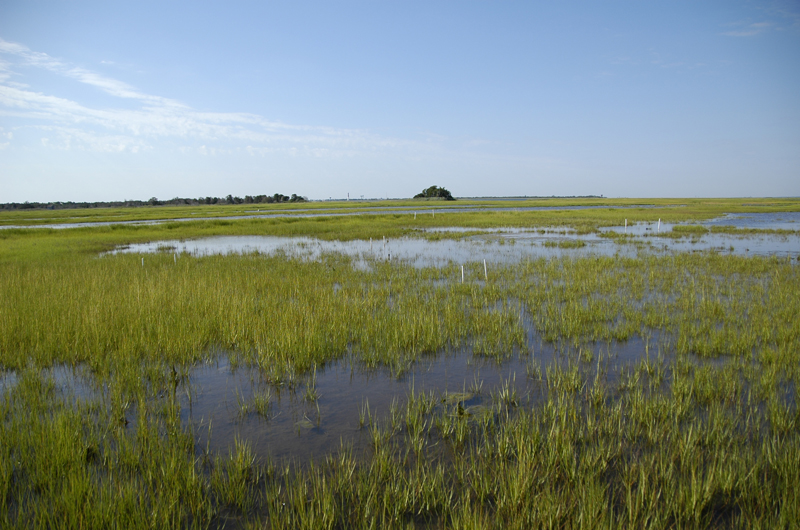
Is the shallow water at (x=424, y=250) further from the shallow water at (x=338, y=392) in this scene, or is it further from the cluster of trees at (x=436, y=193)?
the cluster of trees at (x=436, y=193)

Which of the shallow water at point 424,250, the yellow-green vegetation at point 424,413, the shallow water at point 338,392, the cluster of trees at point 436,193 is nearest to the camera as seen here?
the yellow-green vegetation at point 424,413

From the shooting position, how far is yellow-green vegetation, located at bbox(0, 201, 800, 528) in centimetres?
352

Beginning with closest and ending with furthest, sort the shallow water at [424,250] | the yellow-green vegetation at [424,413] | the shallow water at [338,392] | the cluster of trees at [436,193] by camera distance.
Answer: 1. the yellow-green vegetation at [424,413]
2. the shallow water at [338,392]
3. the shallow water at [424,250]
4. the cluster of trees at [436,193]

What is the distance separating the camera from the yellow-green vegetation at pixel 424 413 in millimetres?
3520

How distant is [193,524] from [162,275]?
11845 millimetres

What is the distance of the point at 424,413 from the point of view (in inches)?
209

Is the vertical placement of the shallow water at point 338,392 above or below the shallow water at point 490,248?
below

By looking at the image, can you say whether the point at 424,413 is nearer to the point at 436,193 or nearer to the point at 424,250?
the point at 424,250

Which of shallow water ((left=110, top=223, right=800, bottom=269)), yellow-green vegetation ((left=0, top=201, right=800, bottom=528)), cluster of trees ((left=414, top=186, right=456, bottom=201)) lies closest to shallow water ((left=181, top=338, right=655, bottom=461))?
yellow-green vegetation ((left=0, top=201, right=800, bottom=528))

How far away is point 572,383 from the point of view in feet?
19.2

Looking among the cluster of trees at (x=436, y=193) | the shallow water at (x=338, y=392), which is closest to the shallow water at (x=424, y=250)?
the shallow water at (x=338, y=392)

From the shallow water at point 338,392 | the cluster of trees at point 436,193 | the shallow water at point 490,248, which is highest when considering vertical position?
the cluster of trees at point 436,193

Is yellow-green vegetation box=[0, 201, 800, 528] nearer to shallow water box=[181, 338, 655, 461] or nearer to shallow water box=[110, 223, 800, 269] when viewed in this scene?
shallow water box=[181, 338, 655, 461]

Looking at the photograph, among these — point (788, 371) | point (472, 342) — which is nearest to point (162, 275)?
point (472, 342)
